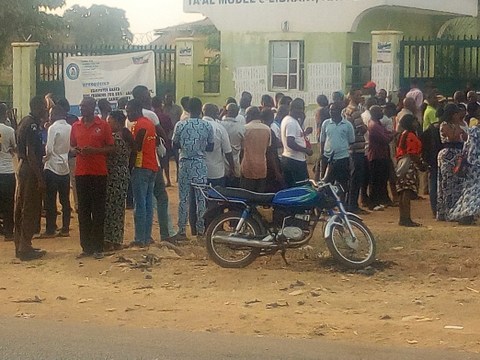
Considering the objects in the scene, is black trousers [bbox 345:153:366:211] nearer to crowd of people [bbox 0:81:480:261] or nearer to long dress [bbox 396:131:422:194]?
crowd of people [bbox 0:81:480:261]

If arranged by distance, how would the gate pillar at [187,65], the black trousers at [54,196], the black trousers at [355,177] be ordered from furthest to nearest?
1. the gate pillar at [187,65]
2. the black trousers at [355,177]
3. the black trousers at [54,196]

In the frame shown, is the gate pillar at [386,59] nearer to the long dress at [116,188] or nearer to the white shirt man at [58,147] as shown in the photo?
the white shirt man at [58,147]

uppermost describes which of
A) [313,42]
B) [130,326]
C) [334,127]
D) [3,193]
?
[313,42]

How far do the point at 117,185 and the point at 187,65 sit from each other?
1158cm

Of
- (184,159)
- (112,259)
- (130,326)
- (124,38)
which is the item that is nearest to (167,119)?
(184,159)

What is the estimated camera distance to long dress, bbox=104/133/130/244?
10812mm

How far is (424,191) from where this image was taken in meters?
16.4

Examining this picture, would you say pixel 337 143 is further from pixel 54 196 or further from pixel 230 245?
pixel 230 245

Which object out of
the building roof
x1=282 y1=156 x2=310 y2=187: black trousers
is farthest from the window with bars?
the building roof

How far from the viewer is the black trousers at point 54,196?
1230 centimetres

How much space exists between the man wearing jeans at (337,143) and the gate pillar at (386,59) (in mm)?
6834

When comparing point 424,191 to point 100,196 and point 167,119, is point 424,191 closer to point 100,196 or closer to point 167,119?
point 167,119

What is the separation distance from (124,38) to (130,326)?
4612 centimetres

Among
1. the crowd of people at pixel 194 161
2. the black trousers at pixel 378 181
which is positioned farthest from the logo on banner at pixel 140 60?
the black trousers at pixel 378 181
